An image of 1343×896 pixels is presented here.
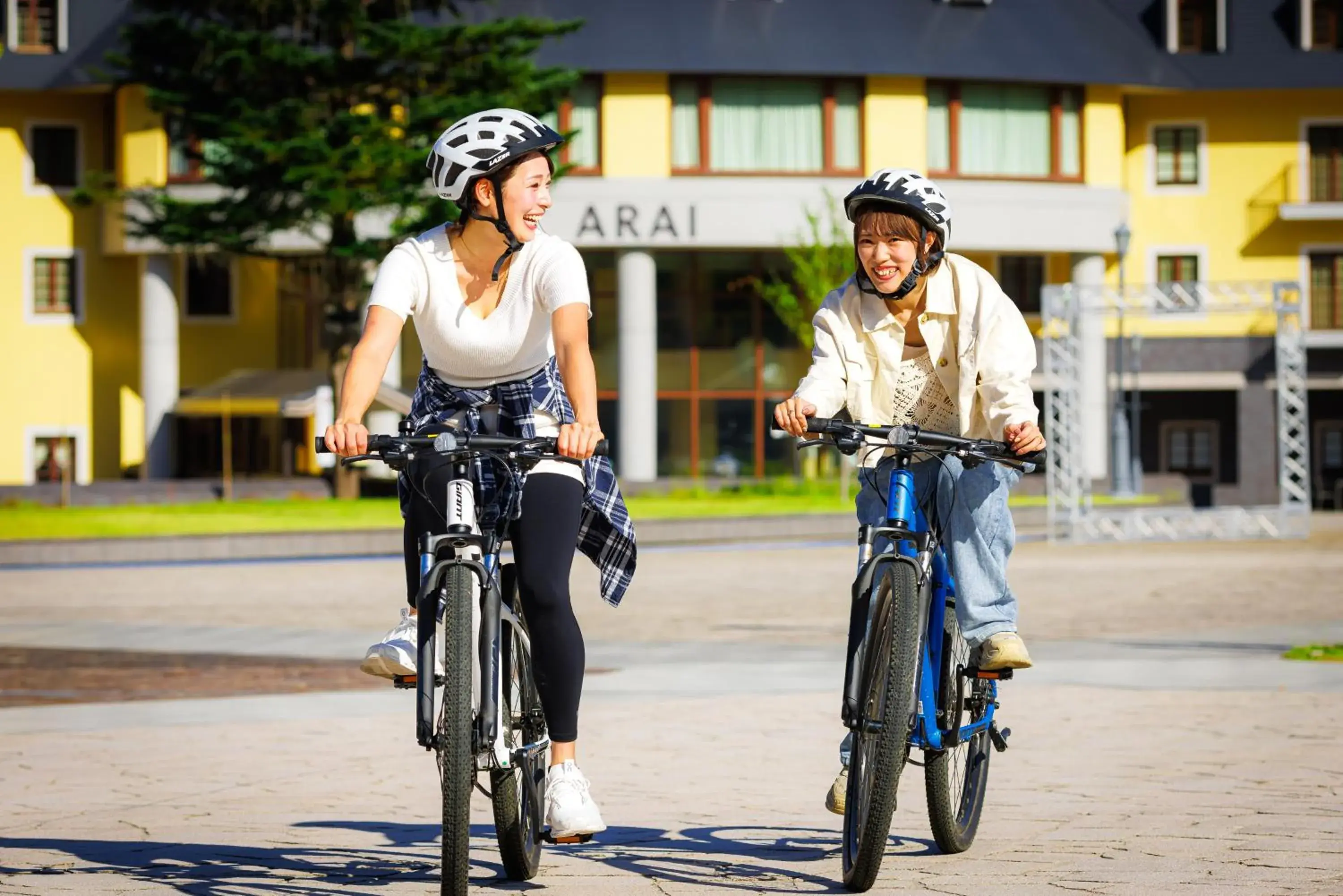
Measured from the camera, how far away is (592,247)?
46.7 metres

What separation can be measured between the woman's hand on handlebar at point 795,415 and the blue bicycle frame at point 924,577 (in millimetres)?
269

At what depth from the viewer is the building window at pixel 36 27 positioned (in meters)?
48.8

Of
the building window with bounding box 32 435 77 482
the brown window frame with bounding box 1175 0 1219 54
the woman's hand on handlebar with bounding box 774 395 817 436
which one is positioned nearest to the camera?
the woman's hand on handlebar with bounding box 774 395 817 436

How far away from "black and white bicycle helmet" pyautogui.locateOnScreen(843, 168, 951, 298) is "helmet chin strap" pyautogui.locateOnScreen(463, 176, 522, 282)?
2.94 ft

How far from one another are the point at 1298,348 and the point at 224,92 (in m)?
17.8

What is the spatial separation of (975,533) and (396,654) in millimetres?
1621

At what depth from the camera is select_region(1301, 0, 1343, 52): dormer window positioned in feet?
168

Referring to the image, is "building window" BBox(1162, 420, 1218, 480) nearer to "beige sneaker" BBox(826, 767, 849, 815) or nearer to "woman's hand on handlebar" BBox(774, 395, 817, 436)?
"beige sneaker" BBox(826, 767, 849, 815)

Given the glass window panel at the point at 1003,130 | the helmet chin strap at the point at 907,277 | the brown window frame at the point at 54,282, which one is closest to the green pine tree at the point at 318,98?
the brown window frame at the point at 54,282

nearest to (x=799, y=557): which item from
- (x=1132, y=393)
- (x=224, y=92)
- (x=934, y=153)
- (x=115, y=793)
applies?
(x=224, y=92)

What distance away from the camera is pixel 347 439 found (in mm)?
5426

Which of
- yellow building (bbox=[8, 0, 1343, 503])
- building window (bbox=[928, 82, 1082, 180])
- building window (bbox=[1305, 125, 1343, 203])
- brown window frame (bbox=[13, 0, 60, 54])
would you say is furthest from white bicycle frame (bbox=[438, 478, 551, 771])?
building window (bbox=[1305, 125, 1343, 203])

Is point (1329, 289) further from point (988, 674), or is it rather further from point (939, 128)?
point (988, 674)

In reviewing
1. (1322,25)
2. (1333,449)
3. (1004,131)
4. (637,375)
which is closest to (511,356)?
(637,375)
